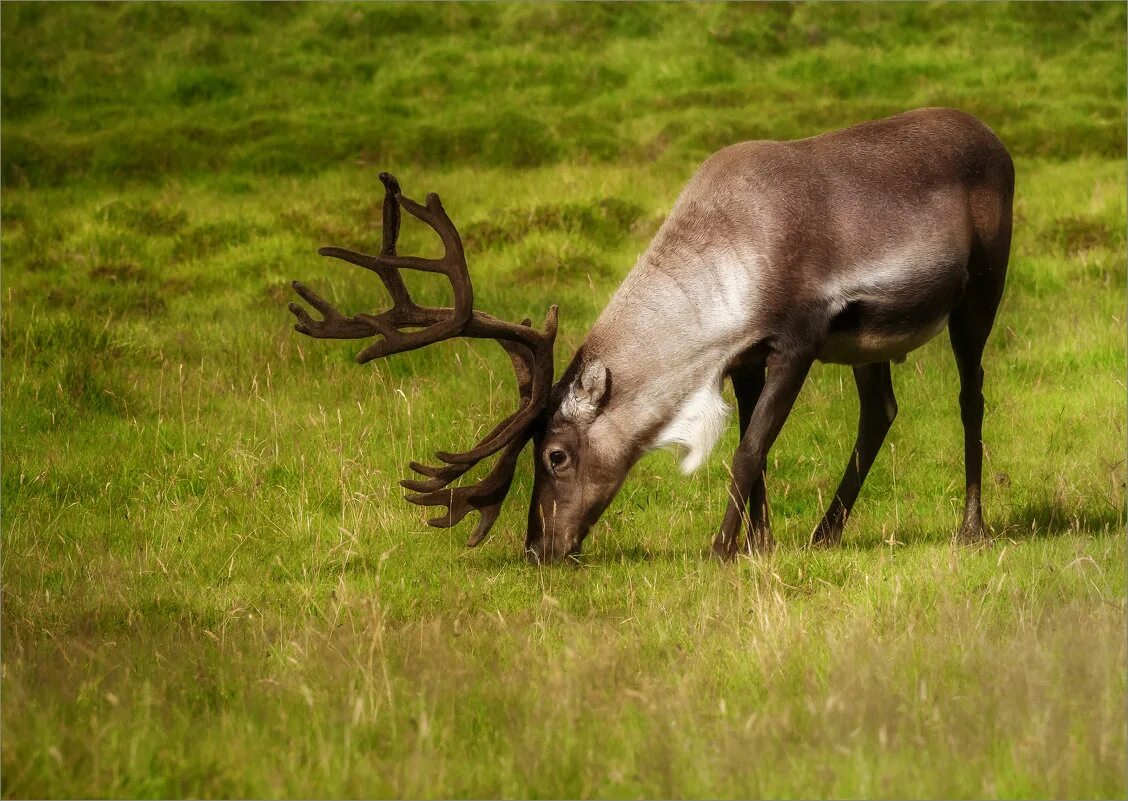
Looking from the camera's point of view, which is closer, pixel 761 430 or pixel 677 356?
pixel 677 356

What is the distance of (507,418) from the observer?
621 cm

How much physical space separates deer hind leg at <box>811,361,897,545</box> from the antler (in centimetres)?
163

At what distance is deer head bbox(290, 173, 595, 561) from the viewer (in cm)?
612

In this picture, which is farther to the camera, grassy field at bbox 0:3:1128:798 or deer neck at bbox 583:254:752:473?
deer neck at bbox 583:254:752:473

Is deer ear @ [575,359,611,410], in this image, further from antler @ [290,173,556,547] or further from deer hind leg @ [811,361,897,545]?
deer hind leg @ [811,361,897,545]

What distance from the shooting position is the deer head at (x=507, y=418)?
612 centimetres

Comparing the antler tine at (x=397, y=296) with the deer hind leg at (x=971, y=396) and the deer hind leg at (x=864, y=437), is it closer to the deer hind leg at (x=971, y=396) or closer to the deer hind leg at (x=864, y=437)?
the deer hind leg at (x=864, y=437)

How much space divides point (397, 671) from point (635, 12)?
20345 mm

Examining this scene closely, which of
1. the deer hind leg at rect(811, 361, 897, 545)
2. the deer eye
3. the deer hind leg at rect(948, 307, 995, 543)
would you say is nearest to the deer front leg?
the deer hind leg at rect(811, 361, 897, 545)

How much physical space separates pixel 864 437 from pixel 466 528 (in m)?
2.10

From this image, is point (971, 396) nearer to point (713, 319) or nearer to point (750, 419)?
point (750, 419)

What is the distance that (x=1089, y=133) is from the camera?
17.0m

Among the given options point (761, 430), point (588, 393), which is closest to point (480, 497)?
point (588, 393)

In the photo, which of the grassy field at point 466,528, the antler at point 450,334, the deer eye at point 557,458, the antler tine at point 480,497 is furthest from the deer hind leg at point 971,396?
the antler tine at point 480,497
